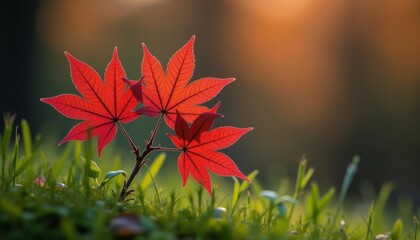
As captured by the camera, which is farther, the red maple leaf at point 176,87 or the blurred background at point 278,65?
the blurred background at point 278,65

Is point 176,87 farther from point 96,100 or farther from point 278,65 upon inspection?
point 278,65

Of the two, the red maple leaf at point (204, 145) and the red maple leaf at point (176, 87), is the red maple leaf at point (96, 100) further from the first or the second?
the red maple leaf at point (204, 145)

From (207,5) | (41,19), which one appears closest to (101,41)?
(207,5)

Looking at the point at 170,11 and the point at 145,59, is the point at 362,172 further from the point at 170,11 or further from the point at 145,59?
the point at 145,59

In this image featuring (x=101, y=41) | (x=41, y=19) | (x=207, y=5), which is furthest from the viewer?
(x=207, y=5)

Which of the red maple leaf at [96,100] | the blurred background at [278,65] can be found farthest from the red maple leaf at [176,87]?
the blurred background at [278,65]

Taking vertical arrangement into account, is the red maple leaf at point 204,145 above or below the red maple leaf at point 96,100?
below
